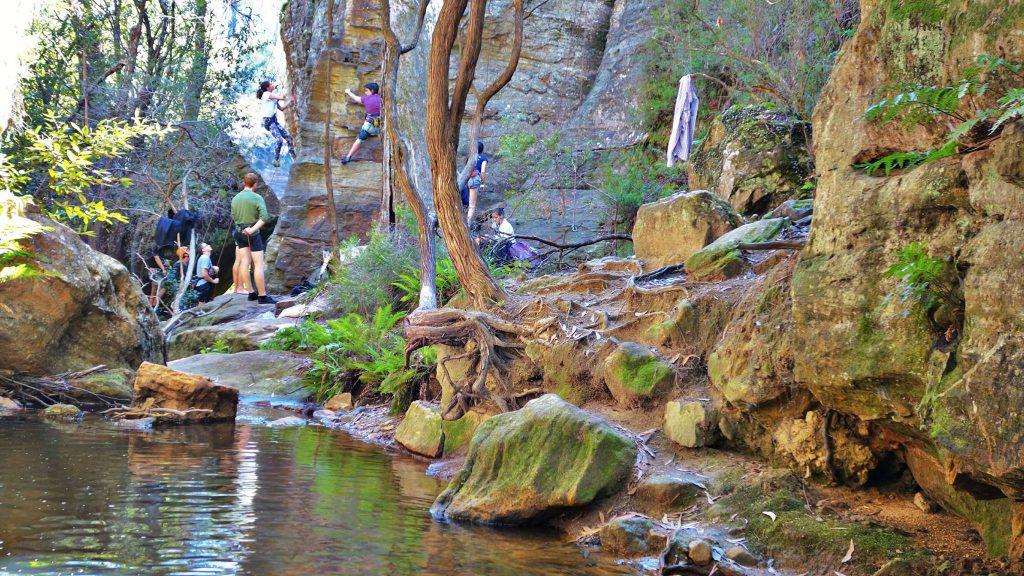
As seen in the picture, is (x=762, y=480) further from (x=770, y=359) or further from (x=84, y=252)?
(x=84, y=252)

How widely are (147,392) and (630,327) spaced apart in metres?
6.16

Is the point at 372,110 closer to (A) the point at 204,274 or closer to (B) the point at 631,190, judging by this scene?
(A) the point at 204,274

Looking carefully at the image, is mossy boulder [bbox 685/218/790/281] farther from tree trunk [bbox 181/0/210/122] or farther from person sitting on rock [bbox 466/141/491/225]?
tree trunk [bbox 181/0/210/122]

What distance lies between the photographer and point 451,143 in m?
10.9

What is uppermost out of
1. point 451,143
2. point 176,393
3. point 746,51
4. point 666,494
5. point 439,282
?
point 746,51

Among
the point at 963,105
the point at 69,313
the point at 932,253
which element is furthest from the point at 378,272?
the point at 963,105

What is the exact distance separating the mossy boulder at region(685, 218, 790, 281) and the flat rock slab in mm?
6976

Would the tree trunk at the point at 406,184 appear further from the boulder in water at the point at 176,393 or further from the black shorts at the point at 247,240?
the black shorts at the point at 247,240

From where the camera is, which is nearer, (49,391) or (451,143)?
(451,143)

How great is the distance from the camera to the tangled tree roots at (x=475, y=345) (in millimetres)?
9508

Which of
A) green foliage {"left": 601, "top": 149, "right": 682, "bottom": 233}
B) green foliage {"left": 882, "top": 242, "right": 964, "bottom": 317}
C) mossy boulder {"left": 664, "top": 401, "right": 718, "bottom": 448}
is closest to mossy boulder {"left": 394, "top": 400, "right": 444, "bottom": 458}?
mossy boulder {"left": 664, "top": 401, "right": 718, "bottom": 448}

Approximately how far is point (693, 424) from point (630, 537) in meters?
1.45

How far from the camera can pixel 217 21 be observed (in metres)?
26.0

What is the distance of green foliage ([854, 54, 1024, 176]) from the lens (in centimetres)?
428
